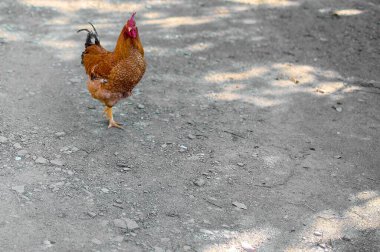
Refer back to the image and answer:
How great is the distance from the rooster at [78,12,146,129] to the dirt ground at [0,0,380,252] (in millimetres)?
406

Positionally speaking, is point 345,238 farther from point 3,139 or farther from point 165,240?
point 3,139

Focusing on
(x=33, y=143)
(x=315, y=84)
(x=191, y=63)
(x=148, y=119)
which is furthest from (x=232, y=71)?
(x=33, y=143)

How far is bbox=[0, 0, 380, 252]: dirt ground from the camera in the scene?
13.1 ft

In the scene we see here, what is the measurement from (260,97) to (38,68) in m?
2.47

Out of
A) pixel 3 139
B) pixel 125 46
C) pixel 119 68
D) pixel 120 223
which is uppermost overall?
pixel 125 46

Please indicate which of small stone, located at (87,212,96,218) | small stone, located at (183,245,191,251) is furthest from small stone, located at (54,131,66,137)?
small stone, located at (183,245,191,251)

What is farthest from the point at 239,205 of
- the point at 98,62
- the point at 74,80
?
the point at 74,80

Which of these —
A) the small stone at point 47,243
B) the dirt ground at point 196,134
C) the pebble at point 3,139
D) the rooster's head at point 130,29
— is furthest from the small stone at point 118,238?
the rooster's head at point 130,29

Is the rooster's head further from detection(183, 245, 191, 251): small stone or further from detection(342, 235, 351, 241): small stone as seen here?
detection(342, 235, 351, 241): small stone

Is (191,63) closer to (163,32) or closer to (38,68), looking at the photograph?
(163,32)

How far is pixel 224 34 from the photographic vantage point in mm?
7340

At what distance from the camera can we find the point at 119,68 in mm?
4789

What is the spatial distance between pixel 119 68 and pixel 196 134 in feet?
3.26

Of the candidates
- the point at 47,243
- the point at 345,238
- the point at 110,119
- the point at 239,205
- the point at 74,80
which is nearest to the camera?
the point at 47,243
